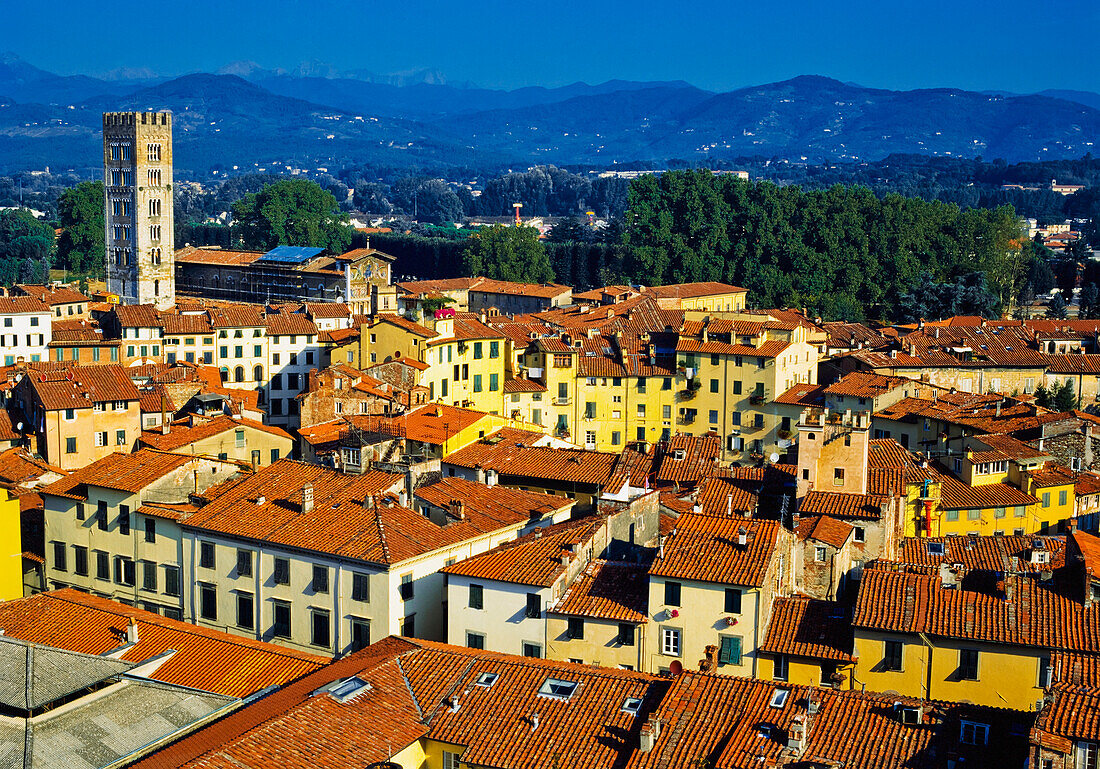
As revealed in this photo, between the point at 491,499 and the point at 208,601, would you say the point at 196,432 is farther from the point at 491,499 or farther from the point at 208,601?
the point at 491,499

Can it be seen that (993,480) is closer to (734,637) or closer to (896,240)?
(734,637)

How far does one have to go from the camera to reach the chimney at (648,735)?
1812 cm

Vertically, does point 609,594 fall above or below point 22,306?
below

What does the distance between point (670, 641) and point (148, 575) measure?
37.1 feet

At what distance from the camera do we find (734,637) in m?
23.5

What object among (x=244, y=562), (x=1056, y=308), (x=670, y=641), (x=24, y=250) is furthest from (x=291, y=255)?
(x=670, y=641)

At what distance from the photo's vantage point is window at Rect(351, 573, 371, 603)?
1020 inches

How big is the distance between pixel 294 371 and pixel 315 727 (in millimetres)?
38672

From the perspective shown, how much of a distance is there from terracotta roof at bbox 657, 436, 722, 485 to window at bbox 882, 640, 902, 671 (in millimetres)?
10982

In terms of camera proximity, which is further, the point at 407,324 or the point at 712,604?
the point at 407,324

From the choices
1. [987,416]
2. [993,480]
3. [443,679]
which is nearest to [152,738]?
[443,679]

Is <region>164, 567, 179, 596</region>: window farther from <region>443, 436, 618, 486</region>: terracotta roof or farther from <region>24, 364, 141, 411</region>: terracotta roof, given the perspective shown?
<region>24, 364, 141, 411</region>: terracotta roof

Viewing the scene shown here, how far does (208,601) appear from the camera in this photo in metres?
28.3

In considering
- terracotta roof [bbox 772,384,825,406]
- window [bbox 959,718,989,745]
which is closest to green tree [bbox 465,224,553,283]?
terracotta roof [bbox 772,384,825,406]
